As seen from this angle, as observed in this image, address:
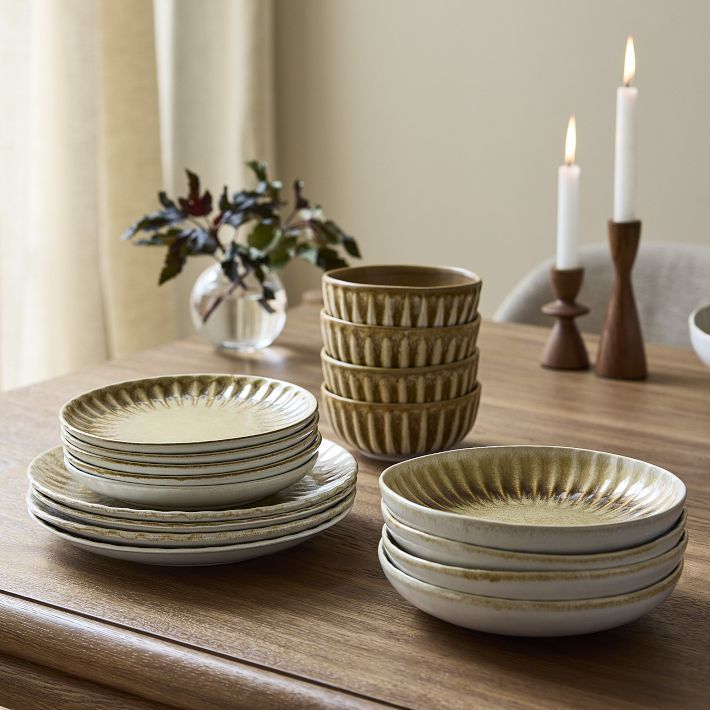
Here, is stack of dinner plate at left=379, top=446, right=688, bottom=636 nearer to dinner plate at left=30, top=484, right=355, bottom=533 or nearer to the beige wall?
dinner plate at left=30, top=484, right=355, bottom=533

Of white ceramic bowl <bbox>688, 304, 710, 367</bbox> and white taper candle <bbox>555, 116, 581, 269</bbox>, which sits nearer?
white ceramic bowl <bbox>688, 304, 710, 367</bbox>

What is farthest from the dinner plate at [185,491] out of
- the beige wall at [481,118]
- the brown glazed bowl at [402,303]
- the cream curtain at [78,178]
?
the beige wall at [481,118]

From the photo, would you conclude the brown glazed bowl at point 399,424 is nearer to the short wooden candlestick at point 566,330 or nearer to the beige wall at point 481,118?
the short wooden candlestick at point 566,330

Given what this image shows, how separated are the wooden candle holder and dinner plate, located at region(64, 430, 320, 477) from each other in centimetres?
64

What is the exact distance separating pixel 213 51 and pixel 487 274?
2.95 ft

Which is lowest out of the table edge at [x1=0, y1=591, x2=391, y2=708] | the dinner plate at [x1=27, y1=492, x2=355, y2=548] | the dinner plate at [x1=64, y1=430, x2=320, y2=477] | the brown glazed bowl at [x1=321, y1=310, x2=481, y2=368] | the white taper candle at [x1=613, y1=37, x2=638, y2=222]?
the table edge at [x1=0, y1=591, x2=391, y2=708]

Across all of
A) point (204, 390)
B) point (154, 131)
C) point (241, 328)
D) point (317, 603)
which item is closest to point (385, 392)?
point (204, 390)

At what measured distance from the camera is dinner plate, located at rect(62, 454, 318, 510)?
2.32 ft

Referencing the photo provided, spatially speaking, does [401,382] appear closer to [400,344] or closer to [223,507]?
[400,344]

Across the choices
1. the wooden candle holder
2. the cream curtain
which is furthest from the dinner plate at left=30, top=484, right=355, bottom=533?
the cream curtain

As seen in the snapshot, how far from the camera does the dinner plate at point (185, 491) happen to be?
2.32 feet

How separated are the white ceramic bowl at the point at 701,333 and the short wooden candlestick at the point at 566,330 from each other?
0.18m

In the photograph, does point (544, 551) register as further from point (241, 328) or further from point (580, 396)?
point (241, 328)

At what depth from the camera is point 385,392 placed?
91cm
